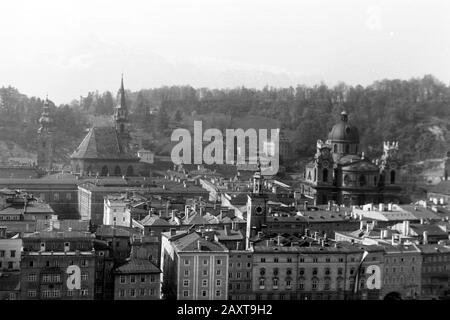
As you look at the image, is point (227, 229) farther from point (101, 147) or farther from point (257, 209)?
point (101, 147)

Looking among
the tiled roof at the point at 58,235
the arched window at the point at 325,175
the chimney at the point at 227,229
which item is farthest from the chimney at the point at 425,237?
the arched window at the point at 325,175

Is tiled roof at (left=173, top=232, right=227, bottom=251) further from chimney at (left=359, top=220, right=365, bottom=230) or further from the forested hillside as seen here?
the forested hillside

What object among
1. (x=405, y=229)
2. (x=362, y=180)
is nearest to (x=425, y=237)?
(x=405, y=229)

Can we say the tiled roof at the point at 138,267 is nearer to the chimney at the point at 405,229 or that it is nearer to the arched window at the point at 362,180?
the chimney at the point at 405,229

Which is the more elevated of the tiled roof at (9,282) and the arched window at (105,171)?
the arched window at (105,171)

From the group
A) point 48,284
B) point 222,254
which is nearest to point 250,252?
point 222,254
